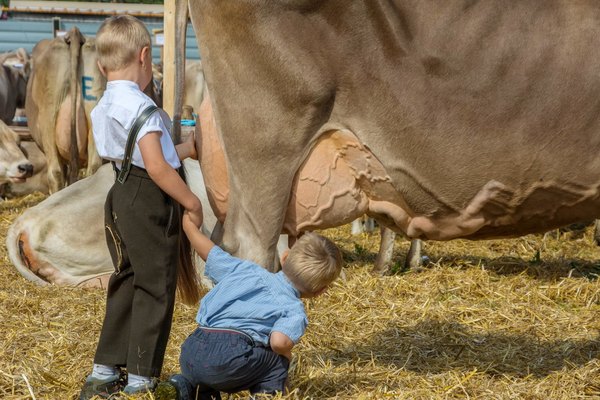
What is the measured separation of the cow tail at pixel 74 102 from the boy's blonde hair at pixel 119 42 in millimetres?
6164

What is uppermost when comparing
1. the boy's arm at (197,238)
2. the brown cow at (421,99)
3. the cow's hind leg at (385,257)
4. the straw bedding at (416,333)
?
the brown cow at (421,99)

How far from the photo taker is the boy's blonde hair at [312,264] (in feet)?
10.1

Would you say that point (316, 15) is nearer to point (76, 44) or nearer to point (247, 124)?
point (247, 124)

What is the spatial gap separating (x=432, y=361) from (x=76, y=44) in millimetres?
6719

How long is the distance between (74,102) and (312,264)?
703 cm

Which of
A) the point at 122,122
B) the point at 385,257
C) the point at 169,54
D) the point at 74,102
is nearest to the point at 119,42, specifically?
the point at 122,122

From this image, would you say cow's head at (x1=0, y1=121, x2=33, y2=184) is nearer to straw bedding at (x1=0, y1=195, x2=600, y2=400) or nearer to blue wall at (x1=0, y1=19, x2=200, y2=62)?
straw bedding at (x1=0, y1=195, x2=600, y2=400)

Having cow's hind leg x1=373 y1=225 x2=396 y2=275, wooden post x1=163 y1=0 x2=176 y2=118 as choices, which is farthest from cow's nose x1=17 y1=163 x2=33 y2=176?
cow's hind leg x1=373 y1=225 x2=396 y2=275

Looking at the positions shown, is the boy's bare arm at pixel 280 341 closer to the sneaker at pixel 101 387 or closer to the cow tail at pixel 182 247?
the cow tail at pixel 182 247

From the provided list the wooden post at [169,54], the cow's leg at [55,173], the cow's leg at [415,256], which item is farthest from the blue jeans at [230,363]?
the cow's leg at [55,173]

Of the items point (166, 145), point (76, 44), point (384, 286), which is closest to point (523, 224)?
point (166, 145)

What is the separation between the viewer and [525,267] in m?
6.42

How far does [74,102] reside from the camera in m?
9.54

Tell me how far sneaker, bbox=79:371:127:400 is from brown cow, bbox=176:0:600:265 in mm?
933
